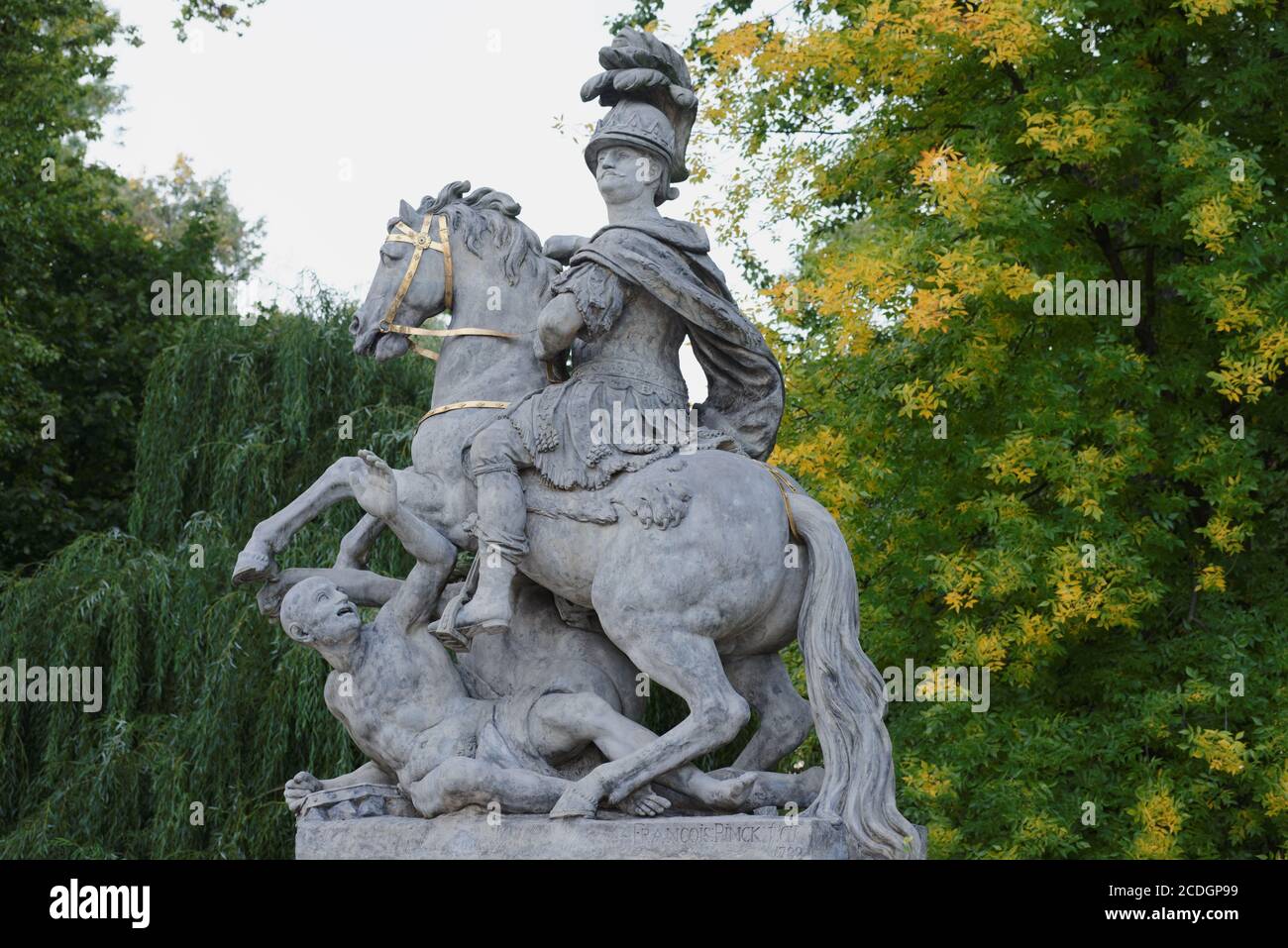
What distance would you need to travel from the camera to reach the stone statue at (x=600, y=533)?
4.93 m

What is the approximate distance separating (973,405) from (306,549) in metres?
3.67

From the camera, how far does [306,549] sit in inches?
361

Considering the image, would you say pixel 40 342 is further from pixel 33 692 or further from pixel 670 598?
pixel 670 598

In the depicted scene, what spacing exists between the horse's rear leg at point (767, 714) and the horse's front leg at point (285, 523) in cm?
133

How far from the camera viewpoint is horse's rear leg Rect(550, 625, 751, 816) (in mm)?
4836

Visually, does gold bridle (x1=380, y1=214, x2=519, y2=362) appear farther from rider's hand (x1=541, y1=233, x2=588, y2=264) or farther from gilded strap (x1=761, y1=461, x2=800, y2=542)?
gilded strap (x1=761, y1=461, x2=800, y2=542)

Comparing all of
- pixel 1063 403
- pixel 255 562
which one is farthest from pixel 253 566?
pixel 1063 403

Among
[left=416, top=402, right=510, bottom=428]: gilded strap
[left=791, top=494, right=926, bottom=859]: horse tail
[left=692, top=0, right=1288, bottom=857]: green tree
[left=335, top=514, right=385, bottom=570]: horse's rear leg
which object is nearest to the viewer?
[left=791, top=494, right=926, bottom=859]: horse tail

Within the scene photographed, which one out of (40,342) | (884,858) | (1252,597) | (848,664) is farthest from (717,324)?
(40,342)

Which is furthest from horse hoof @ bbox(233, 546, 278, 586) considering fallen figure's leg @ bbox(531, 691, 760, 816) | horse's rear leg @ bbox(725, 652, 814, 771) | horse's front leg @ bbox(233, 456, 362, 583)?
horse's rear leg @ bbox(725, 652, 814, 771)

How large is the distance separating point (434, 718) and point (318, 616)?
18.5 inches

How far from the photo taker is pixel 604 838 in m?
4.79

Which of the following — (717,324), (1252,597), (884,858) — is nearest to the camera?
(884,858)
